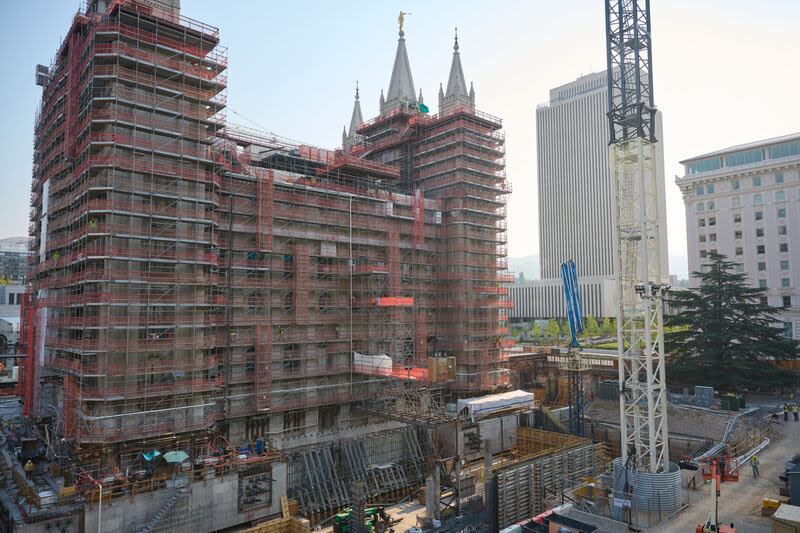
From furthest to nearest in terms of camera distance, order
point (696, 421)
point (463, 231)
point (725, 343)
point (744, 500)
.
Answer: point (463, 231), point (725, 343), point (696, 421), point (744, 500)

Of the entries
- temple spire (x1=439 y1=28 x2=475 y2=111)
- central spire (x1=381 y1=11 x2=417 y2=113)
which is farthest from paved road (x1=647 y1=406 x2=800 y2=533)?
central spire (x1=381 y1=11 x2=417 y2=113)

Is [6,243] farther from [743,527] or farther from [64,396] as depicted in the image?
[743,527]

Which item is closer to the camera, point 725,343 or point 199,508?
point 199,508

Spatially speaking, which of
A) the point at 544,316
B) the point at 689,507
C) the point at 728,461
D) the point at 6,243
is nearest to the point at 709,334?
the point at 728,461

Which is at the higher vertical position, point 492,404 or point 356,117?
point 356,117

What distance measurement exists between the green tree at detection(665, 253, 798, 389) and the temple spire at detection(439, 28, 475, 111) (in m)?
33.0

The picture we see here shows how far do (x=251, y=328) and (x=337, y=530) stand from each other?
20919mm

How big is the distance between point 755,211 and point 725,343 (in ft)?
124

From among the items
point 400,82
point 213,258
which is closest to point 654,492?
point 213,258

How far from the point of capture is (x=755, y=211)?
278 feet

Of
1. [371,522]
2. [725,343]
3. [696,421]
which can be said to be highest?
[725,343]

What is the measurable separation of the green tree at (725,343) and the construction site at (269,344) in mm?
6403

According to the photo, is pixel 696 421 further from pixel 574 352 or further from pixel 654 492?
pixel 654 492

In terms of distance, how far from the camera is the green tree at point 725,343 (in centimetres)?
5569
